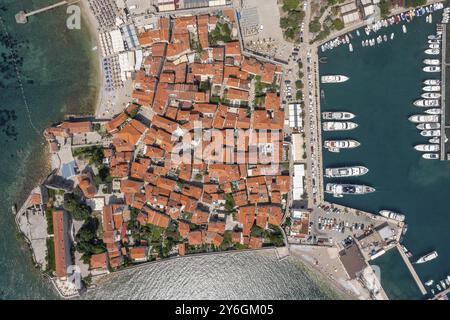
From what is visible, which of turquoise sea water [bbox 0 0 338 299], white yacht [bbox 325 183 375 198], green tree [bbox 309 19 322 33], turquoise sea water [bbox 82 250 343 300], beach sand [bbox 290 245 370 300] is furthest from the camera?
turquoise sea water [bbox 0 0 338 299]

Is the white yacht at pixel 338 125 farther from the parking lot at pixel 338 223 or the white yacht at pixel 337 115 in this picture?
the parking lot at pixel 338 223

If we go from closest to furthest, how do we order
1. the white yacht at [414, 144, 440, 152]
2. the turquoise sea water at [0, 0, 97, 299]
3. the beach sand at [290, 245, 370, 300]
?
the white yacht at [414, 144, 440, 152]
the beach sand at [290, 245, 370, 300]
the turquoise sea water at [0, 0, 97, 299]

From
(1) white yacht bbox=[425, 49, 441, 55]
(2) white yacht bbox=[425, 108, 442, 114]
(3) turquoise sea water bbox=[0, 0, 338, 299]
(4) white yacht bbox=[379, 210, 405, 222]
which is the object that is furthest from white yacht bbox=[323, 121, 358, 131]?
(3) turquoise sea water bbox=[0, 0, 338, 299]

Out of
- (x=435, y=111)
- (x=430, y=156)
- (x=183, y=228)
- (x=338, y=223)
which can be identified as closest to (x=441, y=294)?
(x=338, y=223)

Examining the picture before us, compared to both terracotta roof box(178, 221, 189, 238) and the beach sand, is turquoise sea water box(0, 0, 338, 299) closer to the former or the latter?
terracotta roof box(178, 221, 189, 238)

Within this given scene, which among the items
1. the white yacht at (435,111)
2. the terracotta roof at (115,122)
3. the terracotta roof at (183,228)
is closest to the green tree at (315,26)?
the white yacht at (435,111)
